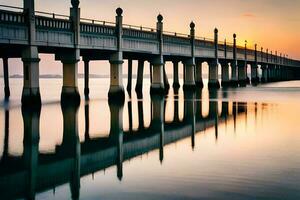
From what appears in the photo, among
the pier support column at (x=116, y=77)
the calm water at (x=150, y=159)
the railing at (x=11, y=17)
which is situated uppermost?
the railing at (x=11, y=17)

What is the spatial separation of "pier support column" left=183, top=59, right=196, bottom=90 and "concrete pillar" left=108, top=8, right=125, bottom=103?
1029 inches

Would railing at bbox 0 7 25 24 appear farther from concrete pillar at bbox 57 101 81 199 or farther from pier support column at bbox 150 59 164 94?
pier support column at bbox 150 59 164 94

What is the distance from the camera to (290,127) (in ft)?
88.0

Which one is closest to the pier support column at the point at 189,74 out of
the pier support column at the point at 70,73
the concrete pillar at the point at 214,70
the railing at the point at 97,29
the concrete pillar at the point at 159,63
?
the concrete pillar at the point at 214,70

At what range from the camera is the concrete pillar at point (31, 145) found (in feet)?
44.6

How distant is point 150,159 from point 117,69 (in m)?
35.2

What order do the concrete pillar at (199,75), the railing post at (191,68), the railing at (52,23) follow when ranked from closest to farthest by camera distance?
1. the railing at (52,23)
2. the railing post at (191,68)
3. the concrete pillar at (199,75)

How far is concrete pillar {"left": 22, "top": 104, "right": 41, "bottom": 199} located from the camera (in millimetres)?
13600

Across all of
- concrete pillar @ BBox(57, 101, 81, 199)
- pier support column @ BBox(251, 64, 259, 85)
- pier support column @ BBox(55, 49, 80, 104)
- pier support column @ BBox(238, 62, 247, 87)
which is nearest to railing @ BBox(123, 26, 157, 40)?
pier support column @ BBox(55, 49, 80, 104)

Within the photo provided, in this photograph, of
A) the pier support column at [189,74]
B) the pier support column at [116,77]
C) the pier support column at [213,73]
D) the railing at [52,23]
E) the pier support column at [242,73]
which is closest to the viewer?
the railing at [52,23]

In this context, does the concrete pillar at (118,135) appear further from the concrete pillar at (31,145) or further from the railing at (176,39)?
the railing at (176,39)

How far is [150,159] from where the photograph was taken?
17156 millimetres

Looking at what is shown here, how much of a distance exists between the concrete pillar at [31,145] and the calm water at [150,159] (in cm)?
3

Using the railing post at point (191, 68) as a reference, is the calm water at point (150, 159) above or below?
below
